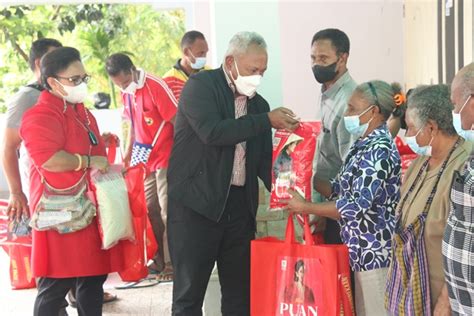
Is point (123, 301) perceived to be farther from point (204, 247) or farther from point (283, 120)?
Answer: point (283, 120)

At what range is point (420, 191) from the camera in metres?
2.21

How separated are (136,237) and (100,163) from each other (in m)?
0.44

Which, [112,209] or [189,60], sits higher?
[189,60]

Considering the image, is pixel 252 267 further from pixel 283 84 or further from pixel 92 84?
pixel 92 84

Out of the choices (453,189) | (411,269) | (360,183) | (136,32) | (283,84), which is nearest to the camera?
(453,189)

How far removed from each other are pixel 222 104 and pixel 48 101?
776mm

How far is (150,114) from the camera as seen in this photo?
4422 mm

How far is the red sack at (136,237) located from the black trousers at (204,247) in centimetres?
40

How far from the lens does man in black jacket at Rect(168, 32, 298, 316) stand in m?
2.55

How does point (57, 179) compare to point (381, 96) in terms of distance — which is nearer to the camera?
point (381, 96)

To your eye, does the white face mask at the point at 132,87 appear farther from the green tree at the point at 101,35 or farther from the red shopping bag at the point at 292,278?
the green tree at the point at 101,35

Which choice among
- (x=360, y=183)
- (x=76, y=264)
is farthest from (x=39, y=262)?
(x=360, y=183)

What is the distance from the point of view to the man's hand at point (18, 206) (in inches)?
127

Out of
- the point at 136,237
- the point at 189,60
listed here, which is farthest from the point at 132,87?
the point at 136,237
